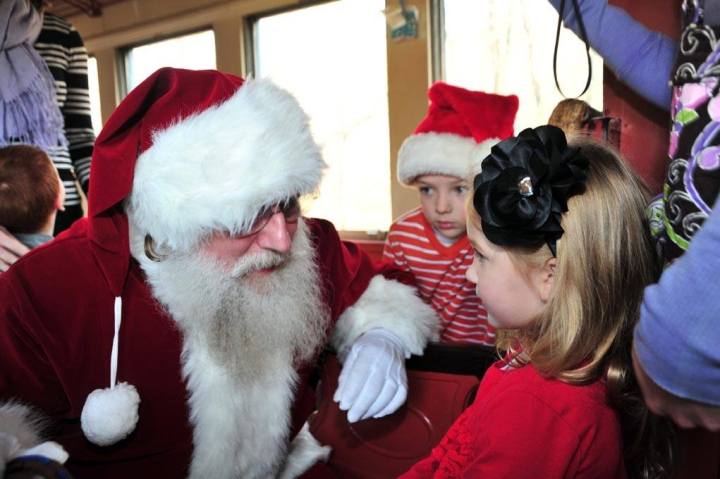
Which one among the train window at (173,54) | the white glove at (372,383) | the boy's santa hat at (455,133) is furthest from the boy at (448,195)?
the train window at (173,54)

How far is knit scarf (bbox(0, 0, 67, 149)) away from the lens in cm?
207

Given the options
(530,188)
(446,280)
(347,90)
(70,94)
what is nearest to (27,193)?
(70,94)

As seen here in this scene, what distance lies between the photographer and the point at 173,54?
15.7ft

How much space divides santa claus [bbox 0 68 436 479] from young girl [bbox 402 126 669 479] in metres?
0.48

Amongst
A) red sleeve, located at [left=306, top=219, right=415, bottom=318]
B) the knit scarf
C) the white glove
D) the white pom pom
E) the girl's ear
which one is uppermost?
the knit scarf

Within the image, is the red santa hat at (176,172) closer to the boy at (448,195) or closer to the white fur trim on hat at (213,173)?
the white fur trim on hat at (213,173)

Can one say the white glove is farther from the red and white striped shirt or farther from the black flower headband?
the red and white striped shirt

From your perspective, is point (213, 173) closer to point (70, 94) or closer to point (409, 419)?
point (409, 419)

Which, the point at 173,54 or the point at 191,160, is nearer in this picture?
the point at 191,160

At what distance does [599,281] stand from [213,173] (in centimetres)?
79

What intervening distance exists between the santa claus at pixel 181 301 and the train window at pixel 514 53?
2.27m

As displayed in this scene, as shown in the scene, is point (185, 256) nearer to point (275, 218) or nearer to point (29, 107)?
point (275, 218)

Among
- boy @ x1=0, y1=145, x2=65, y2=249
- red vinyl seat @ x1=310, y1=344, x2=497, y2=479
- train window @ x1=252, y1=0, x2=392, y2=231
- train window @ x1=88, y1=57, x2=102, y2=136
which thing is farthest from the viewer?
train window @ x1=88, y1=57, x2=102, y2=136

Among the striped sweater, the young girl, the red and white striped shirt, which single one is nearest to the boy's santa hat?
the red and white striped shirt
